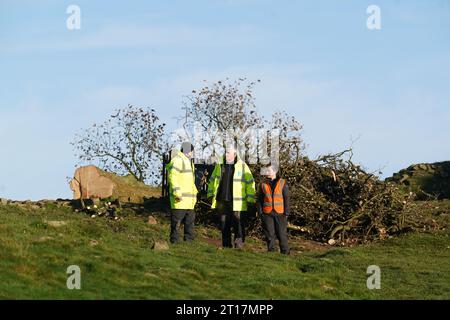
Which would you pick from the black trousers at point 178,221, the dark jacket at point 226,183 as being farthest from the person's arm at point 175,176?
the dark jacket at point 226,183

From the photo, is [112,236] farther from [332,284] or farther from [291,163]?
[291,163]

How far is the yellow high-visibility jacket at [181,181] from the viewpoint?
20.1 meters

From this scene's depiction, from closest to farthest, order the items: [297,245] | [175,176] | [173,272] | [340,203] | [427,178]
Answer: [173,272] → [175,176] → [297,245] → [340,203] → [427,178]

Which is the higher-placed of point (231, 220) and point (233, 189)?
point (233, 189)

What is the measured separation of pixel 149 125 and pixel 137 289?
108 feet

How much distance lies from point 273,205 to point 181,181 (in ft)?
7.26

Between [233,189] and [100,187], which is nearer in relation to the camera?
[233,189]

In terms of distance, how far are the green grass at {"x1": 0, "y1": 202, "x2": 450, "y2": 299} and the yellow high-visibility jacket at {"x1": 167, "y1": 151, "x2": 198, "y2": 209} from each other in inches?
40.8

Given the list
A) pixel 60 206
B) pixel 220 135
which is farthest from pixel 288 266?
pixel 220 135

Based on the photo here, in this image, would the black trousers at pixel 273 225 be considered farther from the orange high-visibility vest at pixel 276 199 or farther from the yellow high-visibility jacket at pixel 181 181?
the yellow high-visibility jacket at pixel 181 181

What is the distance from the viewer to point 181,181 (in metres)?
20.2

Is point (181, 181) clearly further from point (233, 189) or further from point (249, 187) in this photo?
point (249, 187)

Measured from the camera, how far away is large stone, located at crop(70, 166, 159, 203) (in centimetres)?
3369

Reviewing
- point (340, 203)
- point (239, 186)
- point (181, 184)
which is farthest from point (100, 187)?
point (239, 186)
